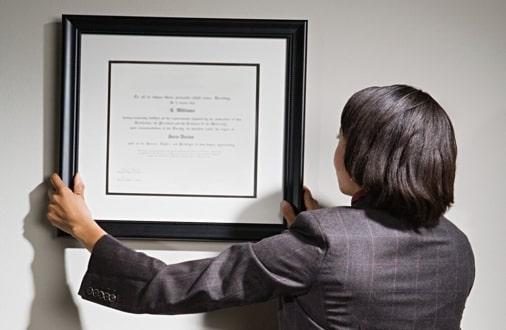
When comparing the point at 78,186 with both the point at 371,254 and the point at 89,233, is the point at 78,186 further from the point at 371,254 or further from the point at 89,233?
the point at 371,254

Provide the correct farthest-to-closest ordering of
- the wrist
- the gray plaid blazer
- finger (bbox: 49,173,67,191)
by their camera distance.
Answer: finger (bbox: 49,173,67,191), the wrist, the gray plaid blazer

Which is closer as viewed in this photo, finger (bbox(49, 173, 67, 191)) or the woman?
the woman

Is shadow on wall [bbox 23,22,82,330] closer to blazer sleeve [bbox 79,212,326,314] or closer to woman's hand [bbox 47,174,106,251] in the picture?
woman's hand [bbox 47,174,106,251]

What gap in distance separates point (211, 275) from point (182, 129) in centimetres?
39

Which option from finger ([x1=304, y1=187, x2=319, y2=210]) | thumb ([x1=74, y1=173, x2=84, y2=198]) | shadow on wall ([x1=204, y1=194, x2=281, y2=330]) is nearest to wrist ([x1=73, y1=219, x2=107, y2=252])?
thumb ([x1=74, y1=173, x2=84, y2=198])

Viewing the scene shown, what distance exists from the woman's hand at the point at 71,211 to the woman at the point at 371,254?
0.65ft

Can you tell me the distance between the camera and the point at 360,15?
4.15 feet

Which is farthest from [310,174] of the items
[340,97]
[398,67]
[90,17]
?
[90,17]

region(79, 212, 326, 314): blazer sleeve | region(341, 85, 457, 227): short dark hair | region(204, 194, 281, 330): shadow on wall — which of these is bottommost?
region(204, 194, 281, 330): shadow on wall

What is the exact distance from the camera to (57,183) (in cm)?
123

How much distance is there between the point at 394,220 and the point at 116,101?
25.6 inches

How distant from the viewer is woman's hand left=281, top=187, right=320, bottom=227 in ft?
4.05

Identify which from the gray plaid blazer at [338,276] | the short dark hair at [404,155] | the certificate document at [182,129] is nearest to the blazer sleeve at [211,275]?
the gray plaid blazer at [338,276]

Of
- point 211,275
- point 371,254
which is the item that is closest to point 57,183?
point 211,275
